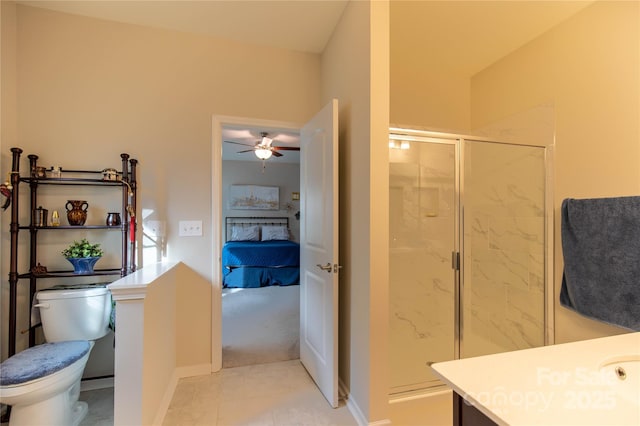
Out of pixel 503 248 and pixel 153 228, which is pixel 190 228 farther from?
pixel 503 248

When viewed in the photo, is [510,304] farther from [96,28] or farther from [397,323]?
[96,28]

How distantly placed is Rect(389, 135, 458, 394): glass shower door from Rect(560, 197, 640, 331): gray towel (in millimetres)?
741

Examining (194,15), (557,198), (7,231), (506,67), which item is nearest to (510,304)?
(557,198)

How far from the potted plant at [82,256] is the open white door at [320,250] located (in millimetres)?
1499

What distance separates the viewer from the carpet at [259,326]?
253 cm

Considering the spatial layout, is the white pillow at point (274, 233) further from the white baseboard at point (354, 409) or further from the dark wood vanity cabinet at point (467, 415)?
the dark wood vanity cabinet at point (467, 415)

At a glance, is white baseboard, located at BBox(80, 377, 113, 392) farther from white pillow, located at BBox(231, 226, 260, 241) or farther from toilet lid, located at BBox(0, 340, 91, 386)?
white pillow, located at BBox(231, 226, 260, 241)

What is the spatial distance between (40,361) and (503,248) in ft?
10.4

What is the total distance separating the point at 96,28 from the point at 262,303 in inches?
134

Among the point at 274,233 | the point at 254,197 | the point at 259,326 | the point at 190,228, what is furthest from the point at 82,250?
the point at 254,197

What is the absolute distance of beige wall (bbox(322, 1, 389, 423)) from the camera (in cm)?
158

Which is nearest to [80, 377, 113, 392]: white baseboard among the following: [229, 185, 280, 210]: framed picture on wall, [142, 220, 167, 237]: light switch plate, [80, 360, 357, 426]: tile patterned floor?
[80, 360, 357, 426]: tile patterned floor

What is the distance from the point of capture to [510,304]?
7.61 ft

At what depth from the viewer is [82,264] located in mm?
1909
